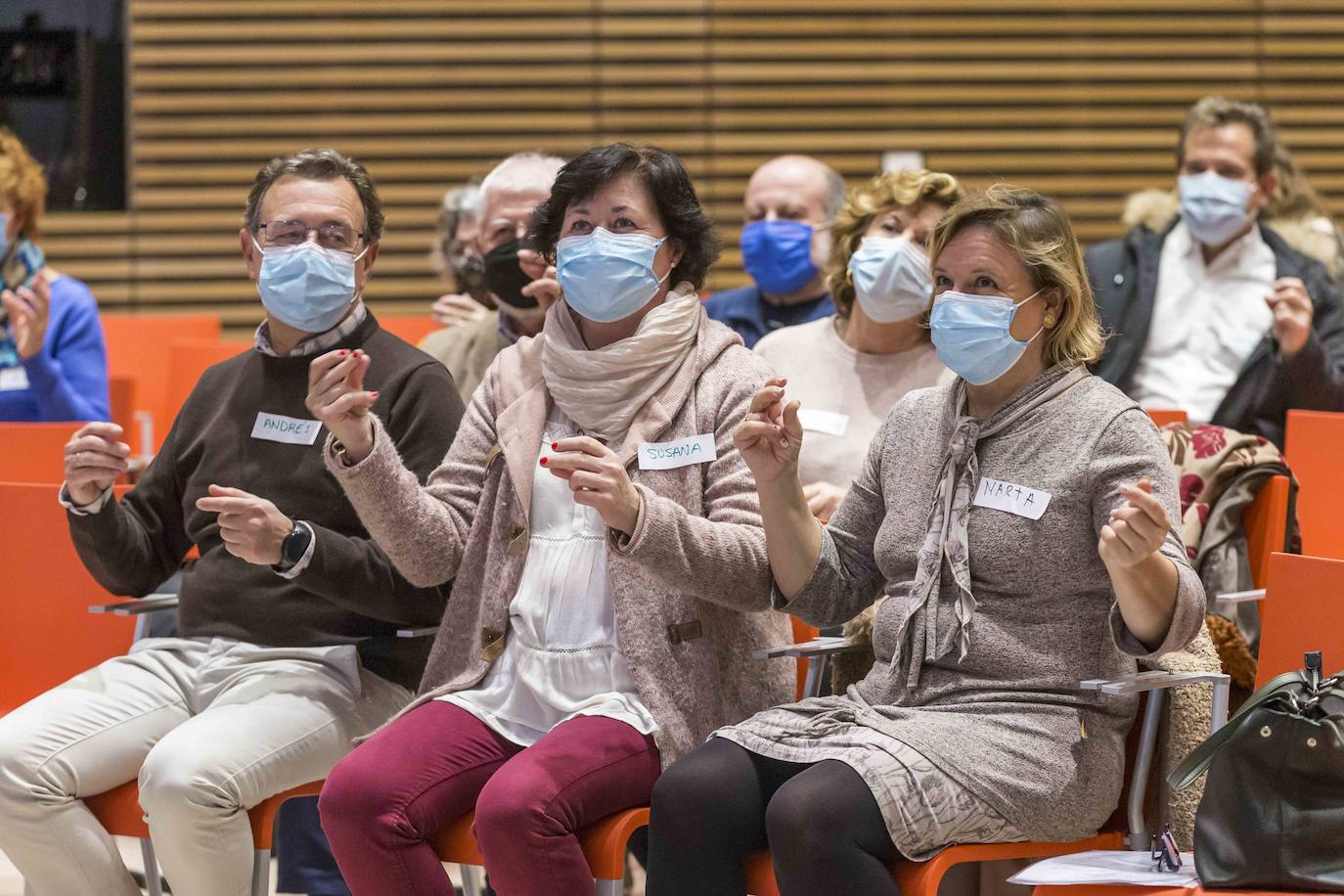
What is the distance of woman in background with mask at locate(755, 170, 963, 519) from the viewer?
11.1 feet

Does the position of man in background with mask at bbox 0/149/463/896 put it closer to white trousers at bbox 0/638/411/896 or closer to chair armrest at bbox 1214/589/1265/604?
white trousers at bbox 0/638/411/896

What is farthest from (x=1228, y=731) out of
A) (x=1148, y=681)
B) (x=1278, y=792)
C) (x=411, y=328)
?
(x=411, y=328)

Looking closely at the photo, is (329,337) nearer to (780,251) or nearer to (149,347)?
(780,251)

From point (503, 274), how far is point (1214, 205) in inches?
76.0

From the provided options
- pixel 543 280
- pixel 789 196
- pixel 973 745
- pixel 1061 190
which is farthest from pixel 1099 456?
pixel 1061 190

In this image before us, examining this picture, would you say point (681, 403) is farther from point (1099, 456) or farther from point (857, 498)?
point (1099, 456)

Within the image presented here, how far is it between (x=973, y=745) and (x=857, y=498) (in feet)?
1.75

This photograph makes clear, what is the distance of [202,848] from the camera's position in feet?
8.82

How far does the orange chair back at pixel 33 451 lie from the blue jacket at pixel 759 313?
1.73m

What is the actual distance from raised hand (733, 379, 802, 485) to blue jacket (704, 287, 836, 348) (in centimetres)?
187

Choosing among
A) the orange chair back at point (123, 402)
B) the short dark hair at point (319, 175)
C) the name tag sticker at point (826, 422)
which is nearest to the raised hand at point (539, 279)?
the short dark hair at point (319, 175)

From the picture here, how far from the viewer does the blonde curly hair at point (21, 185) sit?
4.72m

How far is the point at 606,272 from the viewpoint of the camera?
9.19ft

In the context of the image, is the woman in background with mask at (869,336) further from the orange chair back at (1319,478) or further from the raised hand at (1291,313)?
the raised hand at (1291,313)
